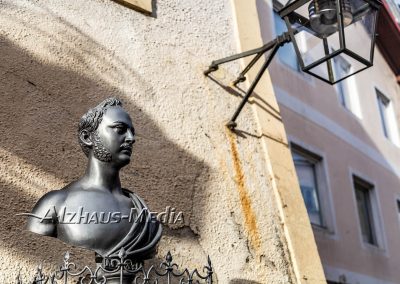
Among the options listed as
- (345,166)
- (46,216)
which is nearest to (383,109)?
(345,166)

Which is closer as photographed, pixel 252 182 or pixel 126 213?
pixel 126 213

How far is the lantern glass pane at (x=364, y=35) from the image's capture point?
14.5 ft

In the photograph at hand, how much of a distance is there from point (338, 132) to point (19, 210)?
6988 millimetres

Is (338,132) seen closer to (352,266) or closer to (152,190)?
(352,266)

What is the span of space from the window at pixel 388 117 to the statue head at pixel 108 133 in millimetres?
9811

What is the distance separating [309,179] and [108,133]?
6.24 meters

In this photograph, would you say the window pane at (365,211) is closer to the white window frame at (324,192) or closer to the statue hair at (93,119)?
the white window frame at (324,192)

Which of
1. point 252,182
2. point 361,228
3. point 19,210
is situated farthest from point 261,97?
point 361,228

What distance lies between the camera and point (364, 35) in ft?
14.9


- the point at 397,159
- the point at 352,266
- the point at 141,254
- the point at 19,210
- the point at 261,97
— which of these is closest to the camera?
the point at 141,254

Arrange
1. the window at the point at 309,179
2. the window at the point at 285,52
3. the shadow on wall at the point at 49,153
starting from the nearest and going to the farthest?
the shadow on wall at the point at 49,153 < the window at the point at 309,179 < the window at the point at 285,52

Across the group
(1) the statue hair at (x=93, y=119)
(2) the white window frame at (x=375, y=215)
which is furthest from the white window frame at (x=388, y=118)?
(1) the statue hair at (x=93, y=119)

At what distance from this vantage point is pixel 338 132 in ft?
31.3

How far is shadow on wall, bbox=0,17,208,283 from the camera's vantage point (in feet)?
10.7
